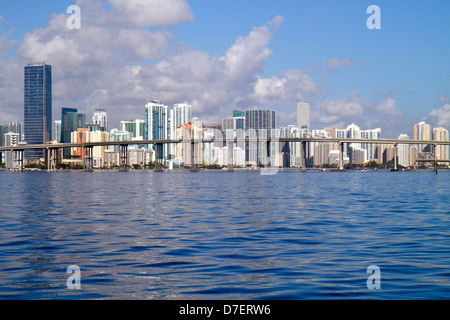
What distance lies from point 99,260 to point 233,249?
12.6 feet

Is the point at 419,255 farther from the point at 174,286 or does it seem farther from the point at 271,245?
the point at 174,286

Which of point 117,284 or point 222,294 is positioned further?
point 117,284

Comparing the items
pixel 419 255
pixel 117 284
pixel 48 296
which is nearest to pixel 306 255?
pixel 419 255

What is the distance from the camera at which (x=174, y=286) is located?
9336 millimetres

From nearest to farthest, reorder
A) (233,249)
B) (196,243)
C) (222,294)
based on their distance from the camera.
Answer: (222,294)
(233,249)
(196,243)

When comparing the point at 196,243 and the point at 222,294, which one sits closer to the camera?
the point at 222,294

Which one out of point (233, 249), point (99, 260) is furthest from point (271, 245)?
point (99, 260)

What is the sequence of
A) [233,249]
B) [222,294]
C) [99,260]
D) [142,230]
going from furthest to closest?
[142,230] → [233,249] → [99,260] → [222,294]

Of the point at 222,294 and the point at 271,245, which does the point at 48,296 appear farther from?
the point at 271,245
